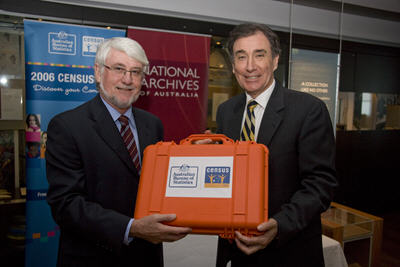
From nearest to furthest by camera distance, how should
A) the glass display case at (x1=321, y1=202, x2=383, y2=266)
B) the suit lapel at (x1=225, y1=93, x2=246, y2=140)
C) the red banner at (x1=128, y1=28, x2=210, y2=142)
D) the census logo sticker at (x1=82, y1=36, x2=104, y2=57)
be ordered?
the suit lapel at (x1=225, y1=93, x2=246, y2=140), the glass display case at (x1=321, y1=202, x2=383, y2=266), the census logo sticker at (x1=82, y1=36, x2=104, y2=57), the red banner at (x1=128, y1=28, x2=210, y2=142)

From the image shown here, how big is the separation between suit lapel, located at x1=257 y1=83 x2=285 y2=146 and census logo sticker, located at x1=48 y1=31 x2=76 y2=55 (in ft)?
8.24

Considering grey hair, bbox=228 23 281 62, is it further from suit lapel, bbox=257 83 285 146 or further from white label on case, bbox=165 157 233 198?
white label on case, bbox=165 157 233 198

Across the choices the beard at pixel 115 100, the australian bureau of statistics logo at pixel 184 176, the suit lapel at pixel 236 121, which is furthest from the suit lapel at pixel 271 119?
the beard at pixel 115 100

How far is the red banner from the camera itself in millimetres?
3693

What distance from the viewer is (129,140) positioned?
5.03ft

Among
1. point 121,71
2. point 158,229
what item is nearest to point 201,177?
point 158,229

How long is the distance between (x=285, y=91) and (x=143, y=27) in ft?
8.91

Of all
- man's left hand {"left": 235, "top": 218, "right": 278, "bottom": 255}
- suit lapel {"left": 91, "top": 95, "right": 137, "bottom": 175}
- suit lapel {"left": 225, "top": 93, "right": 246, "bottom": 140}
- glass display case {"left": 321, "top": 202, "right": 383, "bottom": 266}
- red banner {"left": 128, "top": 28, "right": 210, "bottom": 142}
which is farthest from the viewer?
red banner {"left": 128, "top": 28, "right": 210, "bottom": 142}

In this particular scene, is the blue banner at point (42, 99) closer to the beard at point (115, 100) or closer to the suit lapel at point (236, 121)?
the beard at point (115, 100)

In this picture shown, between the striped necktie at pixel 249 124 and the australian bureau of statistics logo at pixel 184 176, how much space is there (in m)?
0.38

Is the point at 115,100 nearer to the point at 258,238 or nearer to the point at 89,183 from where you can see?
the point at 89,183

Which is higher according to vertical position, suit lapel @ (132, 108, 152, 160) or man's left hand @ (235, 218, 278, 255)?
suit lapel @ (132, 108, 152, 160)

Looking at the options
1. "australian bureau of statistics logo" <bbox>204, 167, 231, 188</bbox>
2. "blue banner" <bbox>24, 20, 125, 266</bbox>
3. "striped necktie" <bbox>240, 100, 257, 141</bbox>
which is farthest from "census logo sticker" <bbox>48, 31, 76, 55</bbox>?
"australian bureau of statistics logo" <bbox>204, 167, 231, 188</bbox>

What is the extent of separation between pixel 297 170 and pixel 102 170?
2.82 feet
